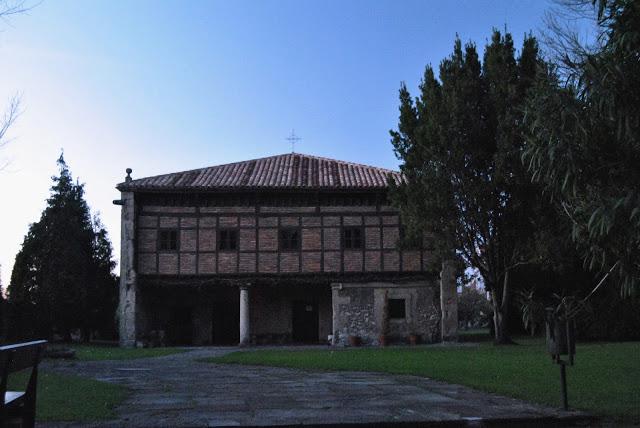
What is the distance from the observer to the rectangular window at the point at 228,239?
28.3 metres

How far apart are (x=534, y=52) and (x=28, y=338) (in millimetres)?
25158

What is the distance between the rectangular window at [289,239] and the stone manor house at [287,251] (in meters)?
0.04

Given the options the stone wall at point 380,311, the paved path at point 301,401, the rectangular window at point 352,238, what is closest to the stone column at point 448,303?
the stone wall at point 380,311


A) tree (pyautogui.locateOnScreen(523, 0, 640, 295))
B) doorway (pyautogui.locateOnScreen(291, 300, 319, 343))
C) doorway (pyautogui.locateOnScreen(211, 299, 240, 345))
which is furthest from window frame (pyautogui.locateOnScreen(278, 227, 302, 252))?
tree (pyautogui.locateOnScreen(523, 0, 640, 295))

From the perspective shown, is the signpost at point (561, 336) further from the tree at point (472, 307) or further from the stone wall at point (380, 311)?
the tree at point (472, 307)

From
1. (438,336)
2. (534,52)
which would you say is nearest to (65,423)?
(534,52)

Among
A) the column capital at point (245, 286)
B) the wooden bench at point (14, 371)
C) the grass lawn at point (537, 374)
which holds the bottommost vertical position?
the grass lawn at point (537, 374)

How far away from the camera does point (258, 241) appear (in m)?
28.3

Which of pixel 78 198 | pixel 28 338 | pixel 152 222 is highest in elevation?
pixel 78 198

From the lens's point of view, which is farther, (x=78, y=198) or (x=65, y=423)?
(x=78, y=198)

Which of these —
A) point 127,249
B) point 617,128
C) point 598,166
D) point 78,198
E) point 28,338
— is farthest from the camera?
point 78,198

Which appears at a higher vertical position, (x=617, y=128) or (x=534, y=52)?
(x=534, y=52)

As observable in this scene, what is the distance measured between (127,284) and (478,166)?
595 inches

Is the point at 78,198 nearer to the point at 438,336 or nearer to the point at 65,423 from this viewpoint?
the point at 438,336
